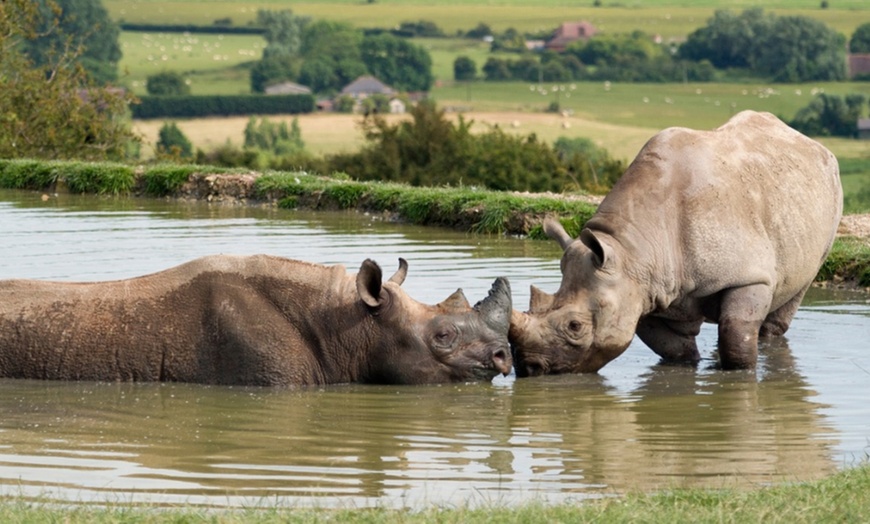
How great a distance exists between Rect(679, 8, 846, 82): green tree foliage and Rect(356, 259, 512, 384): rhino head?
137703 mm

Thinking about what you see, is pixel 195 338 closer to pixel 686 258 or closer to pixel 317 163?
pixel 686 258

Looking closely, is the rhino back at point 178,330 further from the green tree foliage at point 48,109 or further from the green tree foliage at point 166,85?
the green tree foliage at point 166,85

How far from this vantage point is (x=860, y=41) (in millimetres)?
153000

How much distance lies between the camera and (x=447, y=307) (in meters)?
11.8

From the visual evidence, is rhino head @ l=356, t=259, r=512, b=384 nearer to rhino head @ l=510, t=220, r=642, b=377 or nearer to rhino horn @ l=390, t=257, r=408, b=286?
rhino head @ l=510, t=220, r=642, b=377

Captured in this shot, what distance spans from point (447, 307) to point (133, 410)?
7.98 ft

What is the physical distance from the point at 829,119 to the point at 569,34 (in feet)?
229

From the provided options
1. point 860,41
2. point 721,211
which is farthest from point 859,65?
point 721,211

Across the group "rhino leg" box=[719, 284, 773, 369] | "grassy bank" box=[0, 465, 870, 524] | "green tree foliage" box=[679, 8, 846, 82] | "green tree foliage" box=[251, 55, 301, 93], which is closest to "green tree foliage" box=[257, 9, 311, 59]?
"green tree foliage" box=[251, 55, 301, 93]

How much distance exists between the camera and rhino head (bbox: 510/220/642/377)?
11922 mm

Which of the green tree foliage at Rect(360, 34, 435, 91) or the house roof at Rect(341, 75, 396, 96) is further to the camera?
the green tree foliage at Rect(360, 34, 435, 91)

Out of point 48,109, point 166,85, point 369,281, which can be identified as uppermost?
point 369,281

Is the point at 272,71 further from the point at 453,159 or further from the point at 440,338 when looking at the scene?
the point at 440,338

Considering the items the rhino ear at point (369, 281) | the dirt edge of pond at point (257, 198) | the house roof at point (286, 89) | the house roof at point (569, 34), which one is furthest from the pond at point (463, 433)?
the house roof at point (569, 34)
